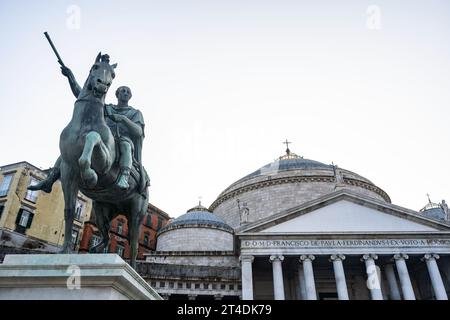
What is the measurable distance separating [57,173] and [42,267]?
1629mm

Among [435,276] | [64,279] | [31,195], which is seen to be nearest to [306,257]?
[435,276]

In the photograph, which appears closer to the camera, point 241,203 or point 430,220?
point 430,220

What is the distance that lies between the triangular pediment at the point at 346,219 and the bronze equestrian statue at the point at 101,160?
63.1ft

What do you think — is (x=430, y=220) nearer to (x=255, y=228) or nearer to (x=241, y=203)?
(x=255, y=228)

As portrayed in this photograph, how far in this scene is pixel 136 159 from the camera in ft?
17.5

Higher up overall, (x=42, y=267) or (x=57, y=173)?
(x=57, y=173)

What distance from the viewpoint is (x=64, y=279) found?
339 cm

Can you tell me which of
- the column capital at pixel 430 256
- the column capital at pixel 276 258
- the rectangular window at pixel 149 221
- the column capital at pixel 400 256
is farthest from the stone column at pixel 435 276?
the rectangular window at pixel 149 221

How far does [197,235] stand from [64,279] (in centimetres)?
2985

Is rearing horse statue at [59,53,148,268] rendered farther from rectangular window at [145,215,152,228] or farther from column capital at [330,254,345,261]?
rectangular window at [145,215,152,228]

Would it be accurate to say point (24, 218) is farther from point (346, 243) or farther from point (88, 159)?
point (88, 159)

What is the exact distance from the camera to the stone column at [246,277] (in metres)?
21.6
